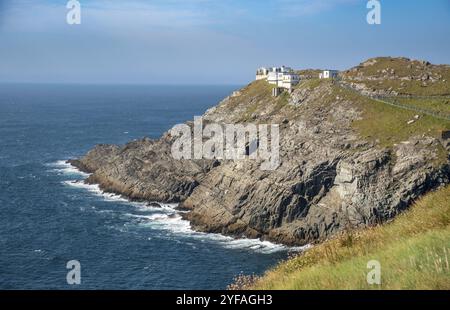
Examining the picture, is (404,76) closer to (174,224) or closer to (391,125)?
(391,125)

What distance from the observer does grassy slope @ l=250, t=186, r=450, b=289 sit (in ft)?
33.5

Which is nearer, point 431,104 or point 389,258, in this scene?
point 389,258

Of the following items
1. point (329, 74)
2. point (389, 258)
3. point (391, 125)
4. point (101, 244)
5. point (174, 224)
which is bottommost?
point (101, 244)

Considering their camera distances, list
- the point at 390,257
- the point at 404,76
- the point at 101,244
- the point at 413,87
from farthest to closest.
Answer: the point at 404,76
the point at 413,87
the point at 101,244
the point at 390,257

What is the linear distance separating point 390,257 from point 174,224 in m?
66.6

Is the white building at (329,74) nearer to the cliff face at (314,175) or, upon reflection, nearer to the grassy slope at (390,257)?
the cliff face at (314,175)

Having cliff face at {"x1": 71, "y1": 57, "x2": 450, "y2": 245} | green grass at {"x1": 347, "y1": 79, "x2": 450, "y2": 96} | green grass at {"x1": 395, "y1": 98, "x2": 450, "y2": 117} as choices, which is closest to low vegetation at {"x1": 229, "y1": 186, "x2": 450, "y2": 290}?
cliff face at {"x1": 71, "y1": 57, "x2": 450, "y2": 245}

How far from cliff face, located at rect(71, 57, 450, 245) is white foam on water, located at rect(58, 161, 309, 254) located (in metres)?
1.78

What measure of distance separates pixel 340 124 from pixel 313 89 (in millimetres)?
17381

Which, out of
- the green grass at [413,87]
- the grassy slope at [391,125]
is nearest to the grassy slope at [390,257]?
the grassy slope at [391,125]

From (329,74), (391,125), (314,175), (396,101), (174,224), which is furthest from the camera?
(329,74)

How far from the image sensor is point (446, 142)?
71.8 m

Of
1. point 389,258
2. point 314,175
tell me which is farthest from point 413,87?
point 389,258

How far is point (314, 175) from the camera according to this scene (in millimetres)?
73562
